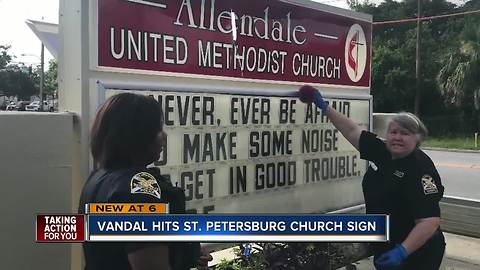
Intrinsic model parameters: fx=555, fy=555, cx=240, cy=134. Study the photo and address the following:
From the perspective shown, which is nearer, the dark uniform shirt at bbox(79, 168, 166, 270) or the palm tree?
the dark uniform shirt at bbox(79, 168, 166, 270)

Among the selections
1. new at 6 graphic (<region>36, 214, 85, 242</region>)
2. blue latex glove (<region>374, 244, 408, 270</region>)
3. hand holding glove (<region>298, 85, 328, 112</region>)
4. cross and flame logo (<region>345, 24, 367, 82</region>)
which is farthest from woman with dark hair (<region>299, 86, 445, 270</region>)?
cross and flame logo (<region>345, 24, 367, 82</region>)

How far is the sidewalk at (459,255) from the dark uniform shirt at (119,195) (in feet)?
12.4

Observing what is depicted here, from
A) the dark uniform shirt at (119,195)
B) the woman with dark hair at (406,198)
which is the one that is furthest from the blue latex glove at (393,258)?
the dark uniform shirt at (119,195)

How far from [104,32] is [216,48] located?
0.96 meters

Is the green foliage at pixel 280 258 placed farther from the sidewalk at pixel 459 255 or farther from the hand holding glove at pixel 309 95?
the hand holding glove at pixel 309 95

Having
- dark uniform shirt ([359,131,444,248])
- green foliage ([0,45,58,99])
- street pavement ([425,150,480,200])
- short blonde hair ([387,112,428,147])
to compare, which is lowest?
street pavement ([425,150,480,200])

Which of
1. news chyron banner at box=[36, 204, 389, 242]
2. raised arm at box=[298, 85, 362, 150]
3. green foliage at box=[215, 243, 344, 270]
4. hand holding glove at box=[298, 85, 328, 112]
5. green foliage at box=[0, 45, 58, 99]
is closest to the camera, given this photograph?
news chyron banner at box=[36, 204, 389, 242]

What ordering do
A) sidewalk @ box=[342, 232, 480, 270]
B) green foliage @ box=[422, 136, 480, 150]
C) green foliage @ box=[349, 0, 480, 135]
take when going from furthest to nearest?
green foliage @ box=[422, 136, 480, 150] → green foliage @ box=[349, 0, 480, 135] → sidewalk @ box=[342, 232, 480, 270]

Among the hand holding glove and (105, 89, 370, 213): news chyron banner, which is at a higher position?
the hand holding glove

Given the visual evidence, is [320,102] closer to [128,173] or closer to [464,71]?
[128,173]

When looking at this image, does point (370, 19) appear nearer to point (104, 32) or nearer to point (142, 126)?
point (104, 32)

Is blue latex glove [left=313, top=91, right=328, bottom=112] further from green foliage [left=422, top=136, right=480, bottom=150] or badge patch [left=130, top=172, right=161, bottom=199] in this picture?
green foliage [left=422, top=136, right=480, bottom=150]

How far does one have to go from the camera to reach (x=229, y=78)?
160 inches

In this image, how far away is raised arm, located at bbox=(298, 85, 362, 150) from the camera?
3951 millimetres
